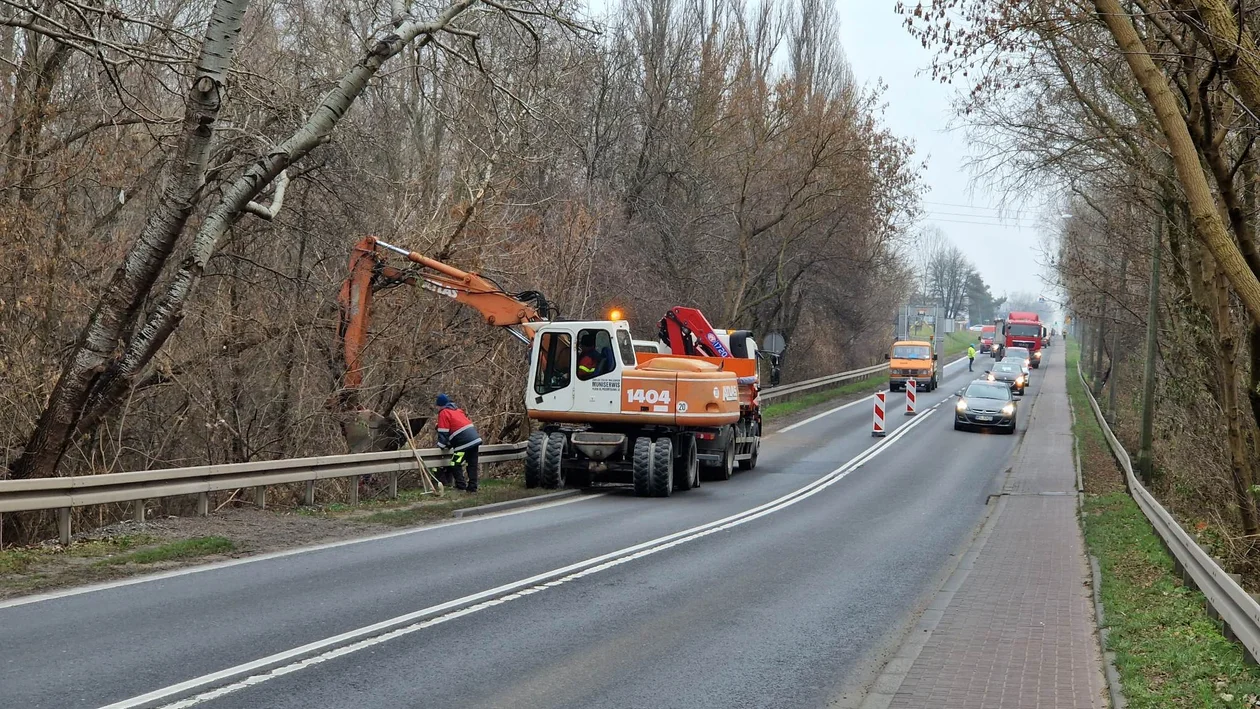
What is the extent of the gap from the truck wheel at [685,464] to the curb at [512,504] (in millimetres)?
2035

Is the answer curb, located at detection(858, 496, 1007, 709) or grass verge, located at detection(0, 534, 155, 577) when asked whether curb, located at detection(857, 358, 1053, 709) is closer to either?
curb, located at detection(858, 496, 1007, 709)

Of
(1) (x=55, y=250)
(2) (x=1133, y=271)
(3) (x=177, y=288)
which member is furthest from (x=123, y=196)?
(2) (x=1133, y=271)

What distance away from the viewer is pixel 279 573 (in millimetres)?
10805

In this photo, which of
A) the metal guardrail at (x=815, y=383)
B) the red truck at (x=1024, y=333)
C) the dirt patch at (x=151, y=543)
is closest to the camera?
the dirt patch at (x=151, y=543)

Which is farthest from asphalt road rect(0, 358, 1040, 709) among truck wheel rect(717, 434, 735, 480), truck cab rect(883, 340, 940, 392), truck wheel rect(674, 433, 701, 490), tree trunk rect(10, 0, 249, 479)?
truck cab rect(883, 340, 940, 392)

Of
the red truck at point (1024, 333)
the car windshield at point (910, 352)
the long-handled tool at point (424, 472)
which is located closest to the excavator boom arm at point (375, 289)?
the long-handled tool at point (424, 472)

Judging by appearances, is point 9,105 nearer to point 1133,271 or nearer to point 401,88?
point 401,88

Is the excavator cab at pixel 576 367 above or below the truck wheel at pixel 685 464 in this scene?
above

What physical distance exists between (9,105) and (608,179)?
23.4m

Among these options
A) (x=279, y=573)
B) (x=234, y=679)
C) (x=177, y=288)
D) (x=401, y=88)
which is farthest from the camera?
(x=401, y=88)

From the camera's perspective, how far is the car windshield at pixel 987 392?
122 ft

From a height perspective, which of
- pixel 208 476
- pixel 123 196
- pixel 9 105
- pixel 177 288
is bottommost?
pixel 208 476

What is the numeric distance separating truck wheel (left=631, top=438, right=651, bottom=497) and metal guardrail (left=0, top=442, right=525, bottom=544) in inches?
127

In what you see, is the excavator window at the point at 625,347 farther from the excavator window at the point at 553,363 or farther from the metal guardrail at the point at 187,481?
the metal guardrail at the point at 187,481
